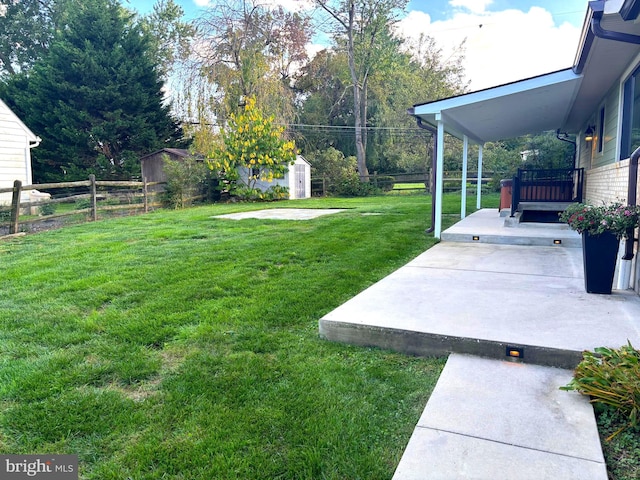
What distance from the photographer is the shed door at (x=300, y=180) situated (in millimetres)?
17016

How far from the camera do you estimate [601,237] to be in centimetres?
360

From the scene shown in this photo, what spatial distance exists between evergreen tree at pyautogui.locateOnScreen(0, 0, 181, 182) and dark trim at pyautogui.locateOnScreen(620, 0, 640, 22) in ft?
61.4

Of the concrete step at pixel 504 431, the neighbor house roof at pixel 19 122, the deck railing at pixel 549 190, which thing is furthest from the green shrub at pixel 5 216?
the deck railing at pixel 549 190

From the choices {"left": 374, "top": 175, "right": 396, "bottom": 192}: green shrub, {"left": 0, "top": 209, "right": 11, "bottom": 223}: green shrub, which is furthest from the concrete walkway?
{"left": 374, "top": 175, "right": 396, "bottom": 192}: green shrub

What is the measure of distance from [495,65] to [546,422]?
25284 mm

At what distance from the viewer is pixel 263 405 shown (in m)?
2.17

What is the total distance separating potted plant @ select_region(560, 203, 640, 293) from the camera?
137 inches

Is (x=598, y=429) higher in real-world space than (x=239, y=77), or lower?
lower

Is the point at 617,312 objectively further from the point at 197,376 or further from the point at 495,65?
the point at 495,65

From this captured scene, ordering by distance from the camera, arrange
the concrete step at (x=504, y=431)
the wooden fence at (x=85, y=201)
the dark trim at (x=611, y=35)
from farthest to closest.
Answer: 1. the wooden fence at (x=85, y=201)
2. the dark trim at (x=611, y=35)
3. the concrete step at (x=504, y=431)

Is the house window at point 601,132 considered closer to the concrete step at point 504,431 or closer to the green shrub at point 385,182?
the concrete step at point 504,431

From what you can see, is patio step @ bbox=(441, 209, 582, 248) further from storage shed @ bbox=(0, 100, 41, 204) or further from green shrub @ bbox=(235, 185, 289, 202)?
storage shed @ bbox=(0, 100, 41, 204)

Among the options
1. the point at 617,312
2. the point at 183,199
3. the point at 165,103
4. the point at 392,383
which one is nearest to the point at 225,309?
the point at 392,383

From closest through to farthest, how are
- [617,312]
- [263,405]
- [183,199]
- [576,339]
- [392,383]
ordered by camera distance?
1. [263,405]
2. [392,383]
3. [576,339]
4. [617,312]
5. [183,199]
